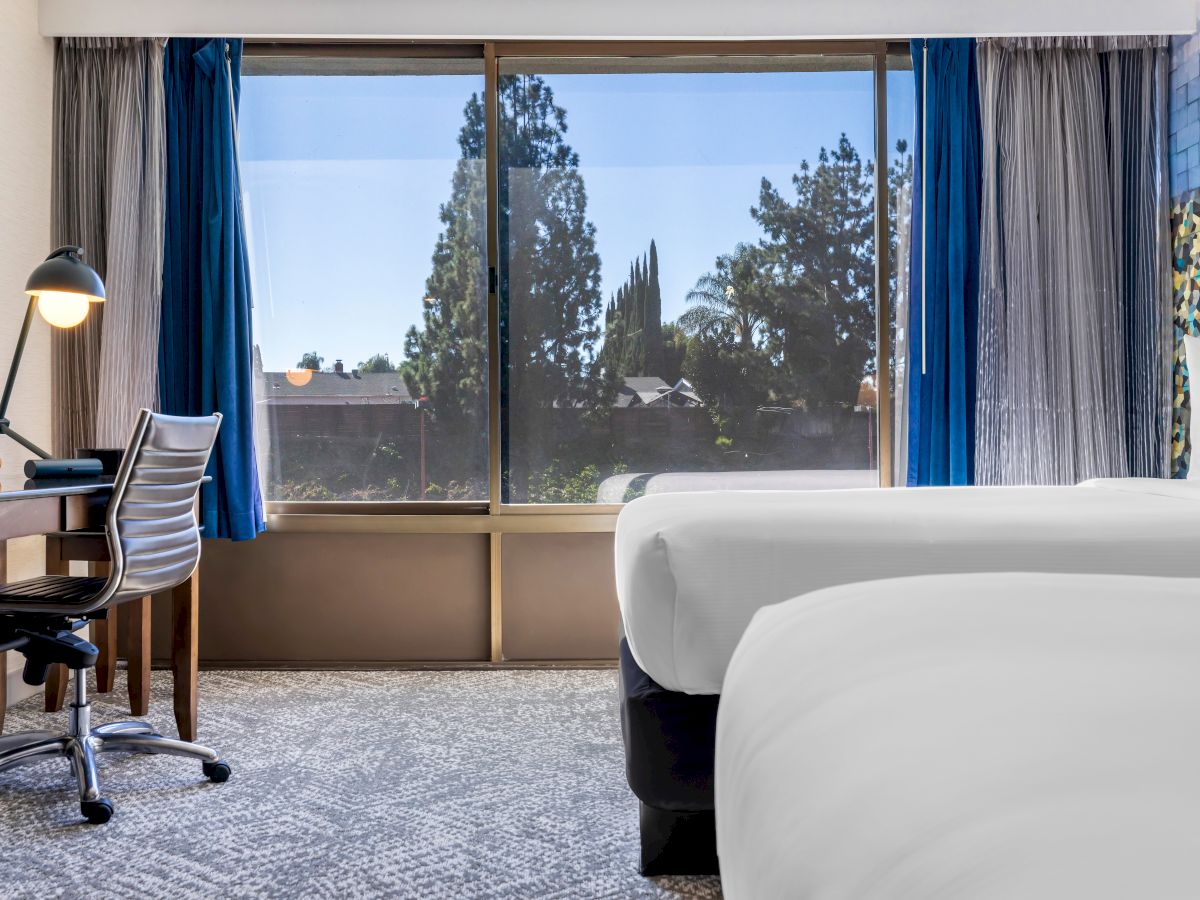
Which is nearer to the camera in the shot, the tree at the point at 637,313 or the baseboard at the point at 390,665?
the baseboard at the point at 390,665

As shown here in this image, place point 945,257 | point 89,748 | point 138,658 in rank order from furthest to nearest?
point 945,257, point 138,658, point 89,748

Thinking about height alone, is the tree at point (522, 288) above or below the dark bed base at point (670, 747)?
above

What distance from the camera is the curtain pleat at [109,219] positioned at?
337cm

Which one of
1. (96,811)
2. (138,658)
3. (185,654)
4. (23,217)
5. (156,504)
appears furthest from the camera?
(23,217)

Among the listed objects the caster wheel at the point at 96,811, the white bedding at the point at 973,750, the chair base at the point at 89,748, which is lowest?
the caster wheel at the point at 96,811

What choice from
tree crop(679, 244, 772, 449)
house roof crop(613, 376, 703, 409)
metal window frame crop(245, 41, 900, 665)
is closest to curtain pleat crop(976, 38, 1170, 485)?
metal window frame crop(245, 41, 900, 665)

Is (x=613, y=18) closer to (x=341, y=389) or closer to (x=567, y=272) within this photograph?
(x=567, y=272)

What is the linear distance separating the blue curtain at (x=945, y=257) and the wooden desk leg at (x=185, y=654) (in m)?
2.59

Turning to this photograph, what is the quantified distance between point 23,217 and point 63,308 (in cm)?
60

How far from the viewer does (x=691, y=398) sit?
11.8ft

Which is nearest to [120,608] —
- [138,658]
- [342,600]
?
[138,658]

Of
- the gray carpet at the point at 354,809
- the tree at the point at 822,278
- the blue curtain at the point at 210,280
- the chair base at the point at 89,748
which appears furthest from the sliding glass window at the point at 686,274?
the chair base at the point at 89,748

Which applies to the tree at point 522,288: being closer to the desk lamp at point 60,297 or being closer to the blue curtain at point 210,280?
the blue curtain at point 210,280

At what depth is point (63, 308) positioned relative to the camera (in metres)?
2.91
